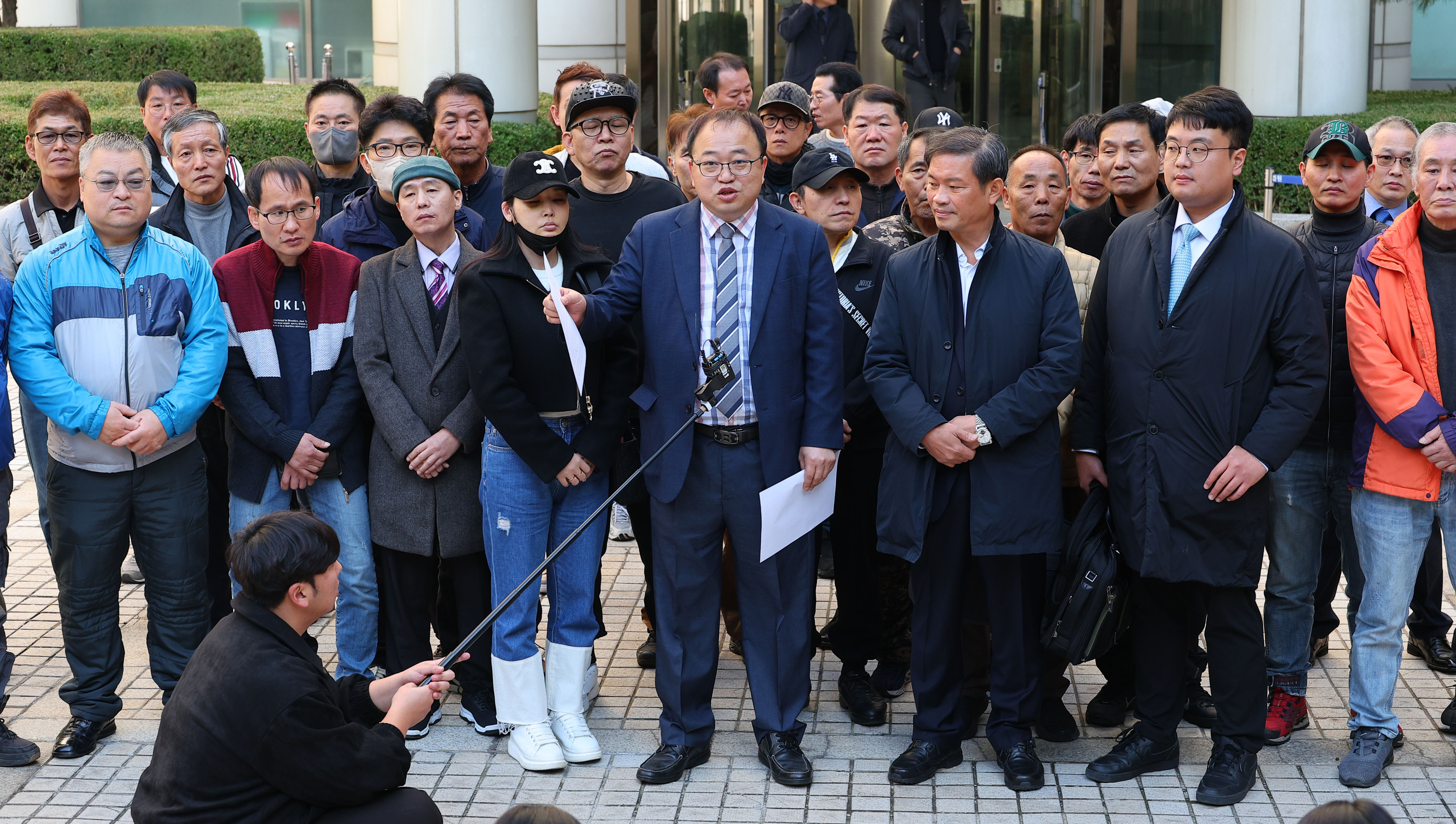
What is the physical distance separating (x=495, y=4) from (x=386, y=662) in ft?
25.6

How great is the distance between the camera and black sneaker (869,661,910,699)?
554 cm

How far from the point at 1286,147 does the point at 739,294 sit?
8.67m

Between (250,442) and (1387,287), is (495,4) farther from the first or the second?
(1387,287)

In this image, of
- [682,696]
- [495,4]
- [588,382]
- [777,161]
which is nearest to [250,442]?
[588,382]

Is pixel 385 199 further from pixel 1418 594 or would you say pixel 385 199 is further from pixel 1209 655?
pixel 1418 594

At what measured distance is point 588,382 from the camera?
4.98 meters

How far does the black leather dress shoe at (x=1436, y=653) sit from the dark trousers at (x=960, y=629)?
1878 millimetres

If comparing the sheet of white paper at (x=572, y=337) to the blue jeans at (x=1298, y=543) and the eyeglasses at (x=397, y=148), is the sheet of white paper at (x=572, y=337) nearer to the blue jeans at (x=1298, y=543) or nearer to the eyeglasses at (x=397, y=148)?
the eyeglasses at (x=397, y=148)

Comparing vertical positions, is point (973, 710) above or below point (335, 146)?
below

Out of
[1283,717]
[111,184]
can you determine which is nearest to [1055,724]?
[1283,717]

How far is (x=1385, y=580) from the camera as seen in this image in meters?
4.77

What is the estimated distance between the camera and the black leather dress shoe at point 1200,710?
5215 millimetres

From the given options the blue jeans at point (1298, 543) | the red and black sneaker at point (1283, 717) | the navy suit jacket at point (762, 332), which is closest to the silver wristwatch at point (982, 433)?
the navy suit jacket at point (762, 332)

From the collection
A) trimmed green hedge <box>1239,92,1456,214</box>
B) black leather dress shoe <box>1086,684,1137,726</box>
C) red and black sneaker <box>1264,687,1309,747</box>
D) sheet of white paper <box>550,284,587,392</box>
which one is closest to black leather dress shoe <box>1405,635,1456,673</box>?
red and black sneaker <box>1264,687,1309,747</box>
